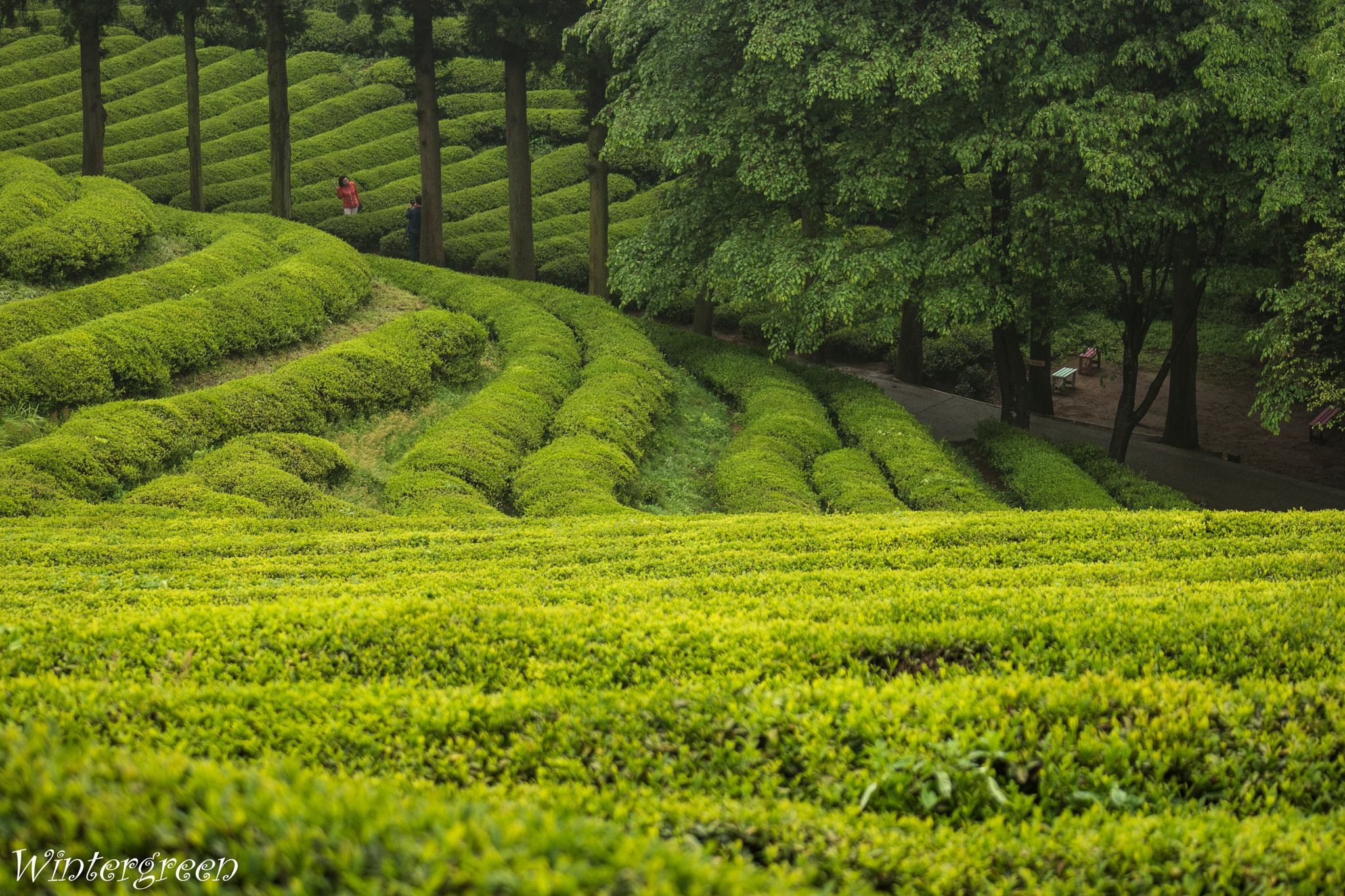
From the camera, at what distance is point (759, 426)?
13.9 meters

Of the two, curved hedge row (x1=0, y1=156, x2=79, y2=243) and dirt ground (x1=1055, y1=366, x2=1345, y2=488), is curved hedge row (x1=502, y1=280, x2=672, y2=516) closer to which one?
curved hedge row (x1=0, y1=156, x2=79, y2=243)

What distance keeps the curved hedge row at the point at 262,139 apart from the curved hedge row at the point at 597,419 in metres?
17.3

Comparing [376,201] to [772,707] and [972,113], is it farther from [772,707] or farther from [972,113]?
[772,707]

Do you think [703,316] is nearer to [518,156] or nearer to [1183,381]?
[518,156]

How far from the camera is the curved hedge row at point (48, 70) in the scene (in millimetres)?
A: 33969

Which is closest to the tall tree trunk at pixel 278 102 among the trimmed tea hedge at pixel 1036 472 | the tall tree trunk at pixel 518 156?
the tall tree trunk at pixel 518 156

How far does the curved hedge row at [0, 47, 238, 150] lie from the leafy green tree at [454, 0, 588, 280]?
21339mm

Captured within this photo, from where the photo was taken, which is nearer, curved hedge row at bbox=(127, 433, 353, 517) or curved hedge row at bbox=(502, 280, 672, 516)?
curved hedge row at bbox=(127, 433, 353, 517)

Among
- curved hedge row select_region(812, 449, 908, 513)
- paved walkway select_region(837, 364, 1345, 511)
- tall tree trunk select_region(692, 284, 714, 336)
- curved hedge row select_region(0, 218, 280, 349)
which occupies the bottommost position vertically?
paved walkway select_region(837, 364, 1345, 511)

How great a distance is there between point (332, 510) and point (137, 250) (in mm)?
9762

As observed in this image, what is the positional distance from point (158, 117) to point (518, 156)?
70.3ft

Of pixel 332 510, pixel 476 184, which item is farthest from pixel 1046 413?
pixel 476 184

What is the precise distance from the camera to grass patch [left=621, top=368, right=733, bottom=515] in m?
11.8

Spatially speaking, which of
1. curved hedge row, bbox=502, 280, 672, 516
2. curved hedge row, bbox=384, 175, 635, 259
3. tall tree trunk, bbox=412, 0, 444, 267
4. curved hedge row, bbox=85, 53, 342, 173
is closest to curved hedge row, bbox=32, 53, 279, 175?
curved hedge row, bbox=85, 53, 342, 173
